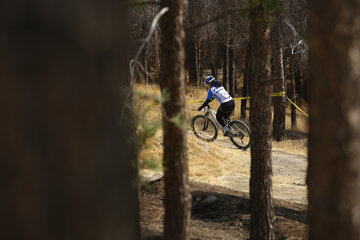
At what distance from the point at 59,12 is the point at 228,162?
385 inches

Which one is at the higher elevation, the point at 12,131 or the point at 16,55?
the point at 16,55

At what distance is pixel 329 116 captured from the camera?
99.3 inches

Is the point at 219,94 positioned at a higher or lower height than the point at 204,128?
higher

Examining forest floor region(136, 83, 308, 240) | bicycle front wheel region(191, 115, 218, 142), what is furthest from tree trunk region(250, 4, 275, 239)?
bicycle front wheel region(191, 115, 218, 142)

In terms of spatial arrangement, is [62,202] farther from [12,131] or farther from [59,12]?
[59,12]

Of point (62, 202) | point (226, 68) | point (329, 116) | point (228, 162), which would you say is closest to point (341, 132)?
point (329, 116)

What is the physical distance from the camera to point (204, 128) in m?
12.3

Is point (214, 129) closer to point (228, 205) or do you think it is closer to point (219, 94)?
point (219, 94)

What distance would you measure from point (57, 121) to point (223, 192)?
280 inches

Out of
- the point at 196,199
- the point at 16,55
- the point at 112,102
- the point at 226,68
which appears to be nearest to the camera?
the point at 16,55

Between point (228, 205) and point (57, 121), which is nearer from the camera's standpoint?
point (57, 121)

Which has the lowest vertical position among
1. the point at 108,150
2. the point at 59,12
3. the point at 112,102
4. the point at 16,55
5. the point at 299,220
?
the point at 299,220

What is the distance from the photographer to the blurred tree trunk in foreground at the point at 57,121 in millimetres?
1204

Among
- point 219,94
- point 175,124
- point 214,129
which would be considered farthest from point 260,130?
point 214,129
